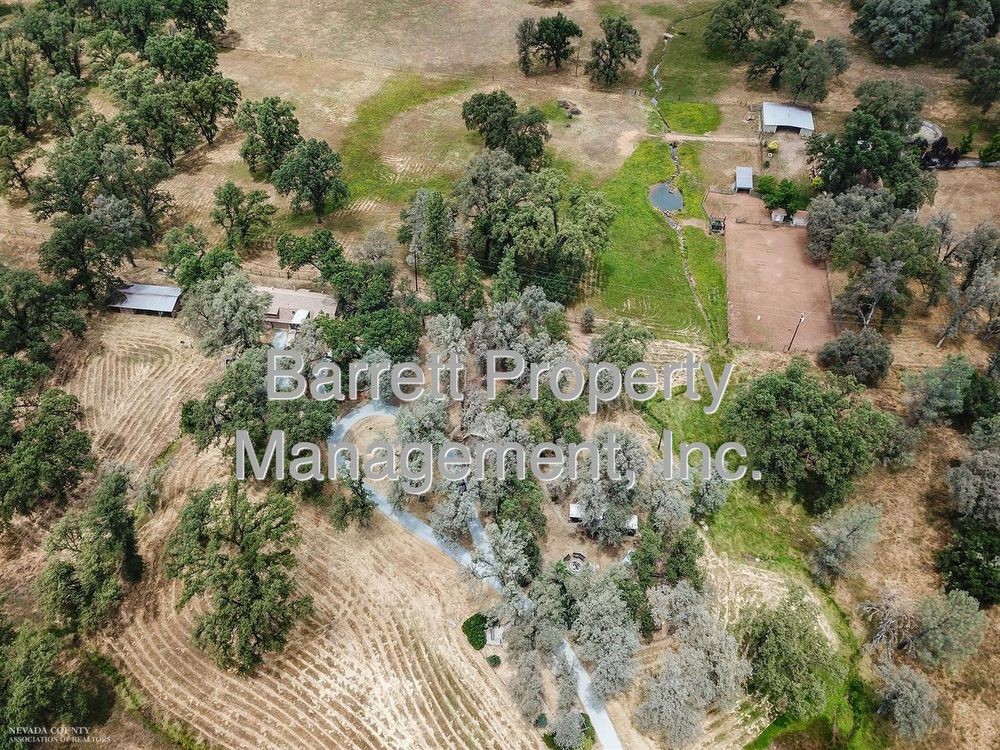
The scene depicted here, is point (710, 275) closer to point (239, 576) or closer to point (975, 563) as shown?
point (975, 563)

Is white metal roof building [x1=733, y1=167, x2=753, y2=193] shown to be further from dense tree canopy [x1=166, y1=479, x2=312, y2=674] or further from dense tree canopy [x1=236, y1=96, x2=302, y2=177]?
dense tree canopy [x1=166, y1=479, x2=312, y2=674]

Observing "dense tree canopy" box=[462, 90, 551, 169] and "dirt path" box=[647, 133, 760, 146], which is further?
"dirt path" box=[647, 133, 760, 146]

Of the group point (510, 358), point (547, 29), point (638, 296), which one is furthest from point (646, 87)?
point (510, 358)

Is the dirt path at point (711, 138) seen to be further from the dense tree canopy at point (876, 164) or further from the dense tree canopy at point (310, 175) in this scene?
the dense tree canopy at point (310, 175)

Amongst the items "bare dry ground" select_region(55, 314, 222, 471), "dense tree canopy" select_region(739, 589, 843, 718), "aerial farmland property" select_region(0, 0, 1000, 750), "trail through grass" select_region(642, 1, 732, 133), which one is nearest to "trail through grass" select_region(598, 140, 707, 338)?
"aerial farmland property" select_region(0, 0, 1000, 750)

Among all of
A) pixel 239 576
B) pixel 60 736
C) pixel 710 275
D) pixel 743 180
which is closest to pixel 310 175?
pixel 710 275

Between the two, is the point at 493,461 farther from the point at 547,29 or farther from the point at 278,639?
the point at 547,29
